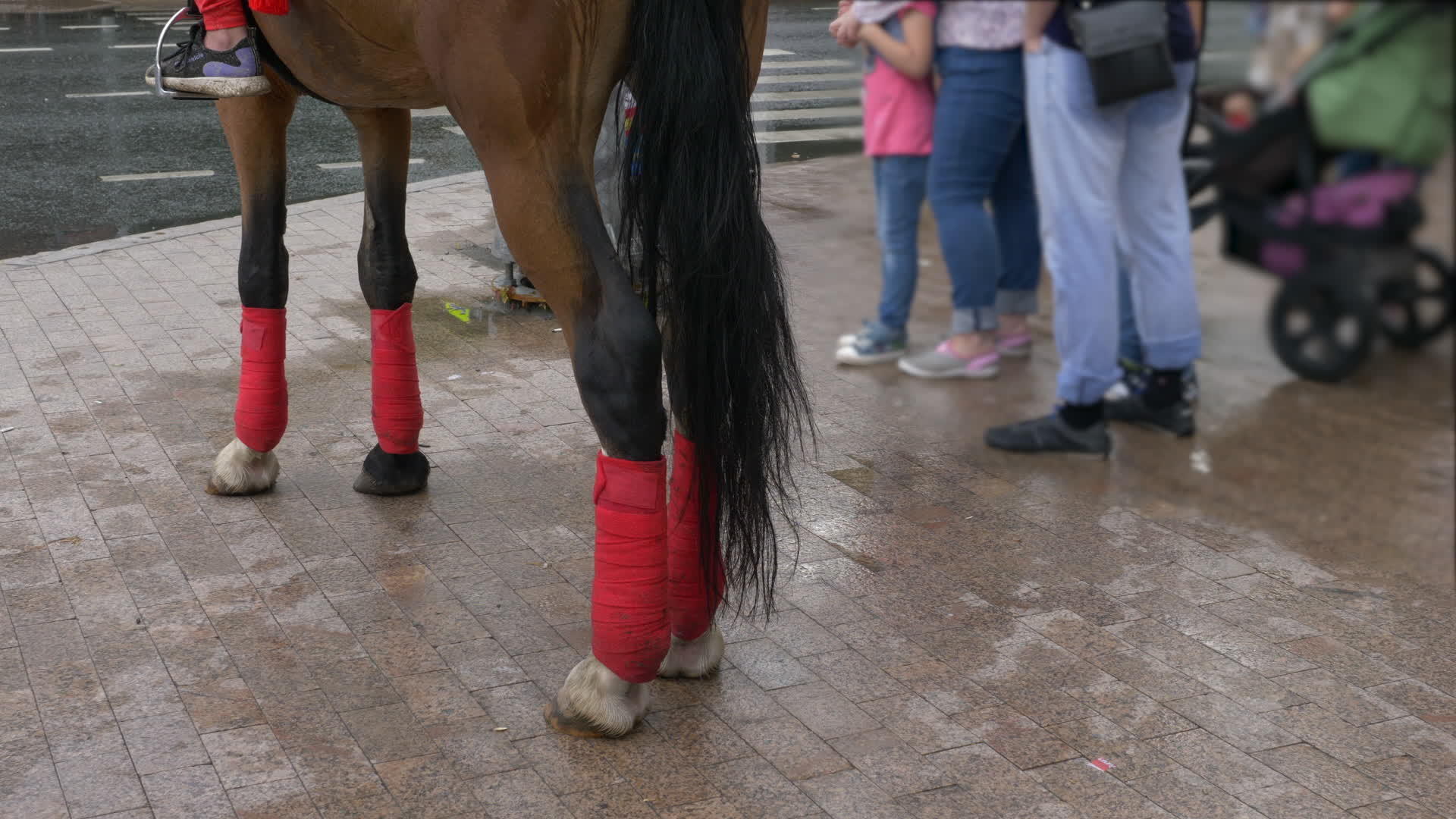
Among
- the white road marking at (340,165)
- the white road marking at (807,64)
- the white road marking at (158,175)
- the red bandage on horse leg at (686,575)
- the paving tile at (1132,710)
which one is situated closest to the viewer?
the white road marking at (807,64)

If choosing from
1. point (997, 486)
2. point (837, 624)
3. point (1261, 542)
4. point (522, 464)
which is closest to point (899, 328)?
point (997, 486)

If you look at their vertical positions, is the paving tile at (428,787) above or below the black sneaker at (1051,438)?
below

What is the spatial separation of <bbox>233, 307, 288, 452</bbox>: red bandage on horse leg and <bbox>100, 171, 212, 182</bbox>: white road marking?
538cm

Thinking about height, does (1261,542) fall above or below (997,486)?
above

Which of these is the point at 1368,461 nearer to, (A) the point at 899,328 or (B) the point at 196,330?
(A) the point at 899,328

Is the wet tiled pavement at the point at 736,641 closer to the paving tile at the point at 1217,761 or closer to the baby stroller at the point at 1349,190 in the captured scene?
the paving tile at the point at 1217,761

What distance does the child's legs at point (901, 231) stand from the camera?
3422mm

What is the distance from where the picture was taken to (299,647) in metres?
3.48

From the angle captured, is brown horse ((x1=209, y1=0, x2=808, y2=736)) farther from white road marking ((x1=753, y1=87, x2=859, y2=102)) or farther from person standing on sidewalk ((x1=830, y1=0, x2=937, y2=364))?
person standing on sidewalk ((x1=830, y1=0, x2=937, y2=364))

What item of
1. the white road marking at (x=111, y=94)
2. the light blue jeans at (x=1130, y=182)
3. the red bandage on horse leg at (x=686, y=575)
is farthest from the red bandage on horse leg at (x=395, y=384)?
the white road marking at (x=111, y=94)

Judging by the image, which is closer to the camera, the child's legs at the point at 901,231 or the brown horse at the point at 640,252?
the brown horse at the point at 640,252

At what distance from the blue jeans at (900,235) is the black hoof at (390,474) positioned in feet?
4.81

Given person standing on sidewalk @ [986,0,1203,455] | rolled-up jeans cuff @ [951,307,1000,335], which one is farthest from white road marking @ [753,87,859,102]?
rolled-up jeans cuff @ [951,307,1000,335]

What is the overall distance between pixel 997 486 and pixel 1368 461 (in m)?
3.87
